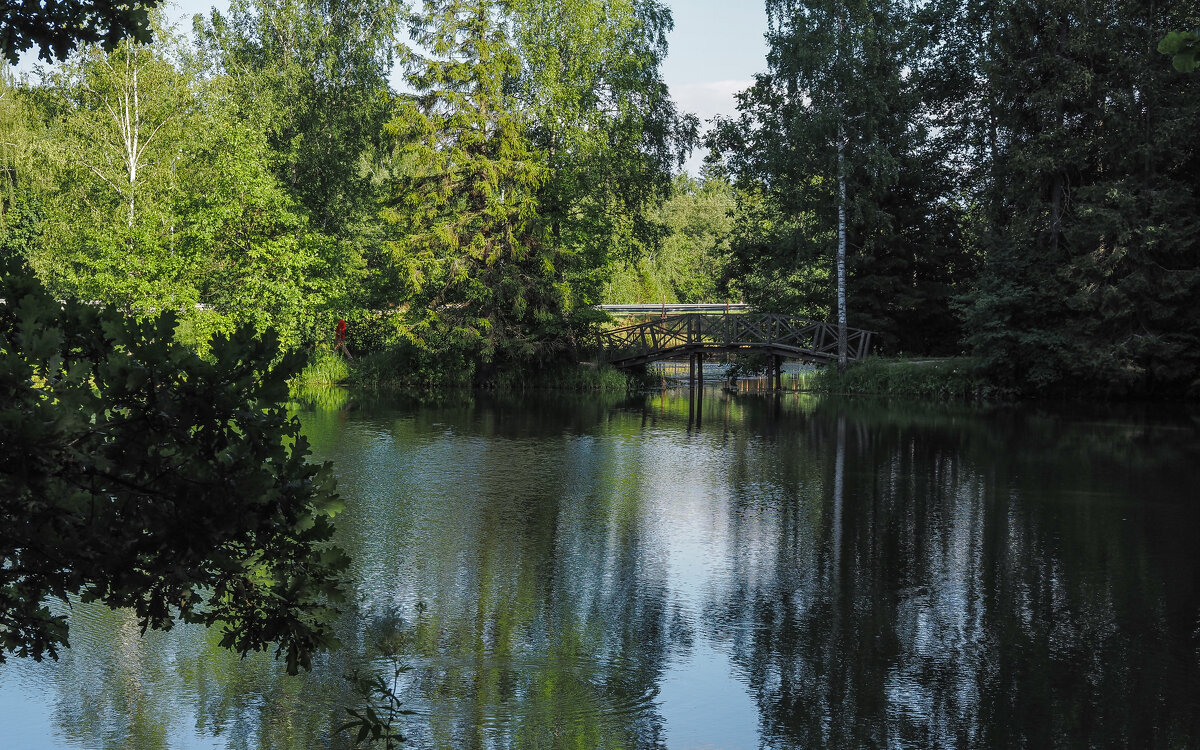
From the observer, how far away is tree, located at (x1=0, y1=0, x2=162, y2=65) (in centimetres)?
435

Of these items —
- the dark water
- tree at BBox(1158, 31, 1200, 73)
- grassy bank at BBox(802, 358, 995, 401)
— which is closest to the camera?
tree at BBox(1158, 31, 1200, 73)

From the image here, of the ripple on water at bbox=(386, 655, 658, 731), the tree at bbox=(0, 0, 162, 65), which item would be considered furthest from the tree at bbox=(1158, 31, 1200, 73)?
the ripple on water at bbox=(386, 655, 658, 731)

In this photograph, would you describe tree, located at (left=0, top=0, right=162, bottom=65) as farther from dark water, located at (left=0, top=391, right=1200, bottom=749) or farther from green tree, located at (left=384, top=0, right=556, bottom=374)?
green tree, located at (left=384, top=0, right=556, bottom=374)

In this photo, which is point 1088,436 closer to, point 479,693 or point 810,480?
point 810,480

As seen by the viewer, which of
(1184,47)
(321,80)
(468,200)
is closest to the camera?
(1184,47)

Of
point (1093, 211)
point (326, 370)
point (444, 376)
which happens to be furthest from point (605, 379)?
point (1093, 211)

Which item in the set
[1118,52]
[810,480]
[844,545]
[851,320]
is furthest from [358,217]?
[844,545]

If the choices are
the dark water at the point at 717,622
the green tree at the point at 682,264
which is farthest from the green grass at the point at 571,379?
the green tree at the point at 682,264

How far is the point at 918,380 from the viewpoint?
29422mm

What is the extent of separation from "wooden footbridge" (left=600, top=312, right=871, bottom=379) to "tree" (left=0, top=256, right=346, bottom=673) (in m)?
28.8

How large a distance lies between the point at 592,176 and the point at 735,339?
6.49 m

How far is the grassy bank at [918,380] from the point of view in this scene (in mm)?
28906

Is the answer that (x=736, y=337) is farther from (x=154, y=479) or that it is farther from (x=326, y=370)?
(x=154, y=479)

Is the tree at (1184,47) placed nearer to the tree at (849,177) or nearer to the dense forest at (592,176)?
the dense forest at (592,176)
